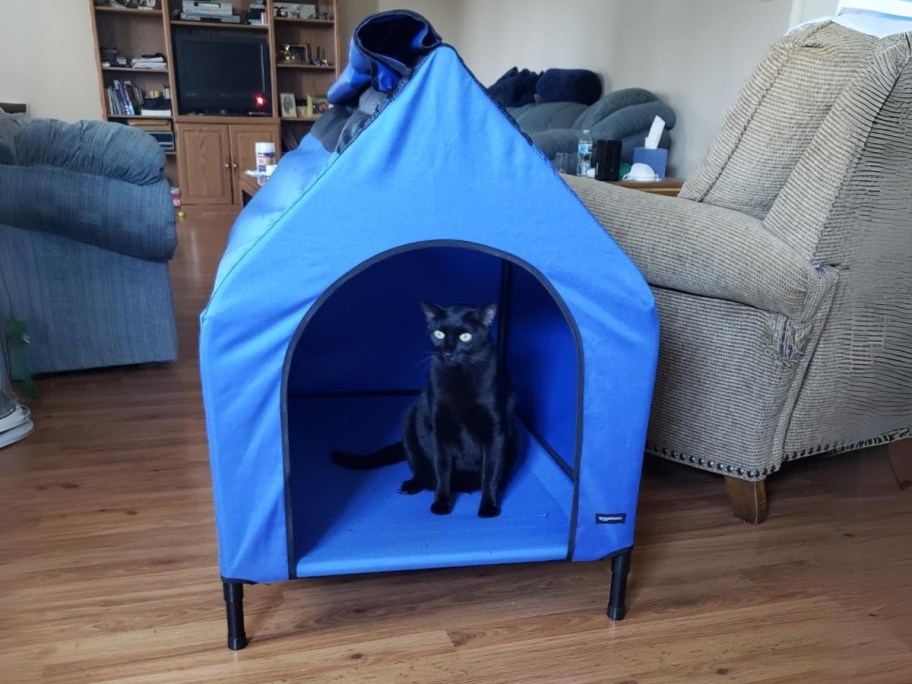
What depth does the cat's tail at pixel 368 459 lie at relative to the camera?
1.56m

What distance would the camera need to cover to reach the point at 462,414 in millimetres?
1394

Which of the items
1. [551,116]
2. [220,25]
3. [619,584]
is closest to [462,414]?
[619,584]

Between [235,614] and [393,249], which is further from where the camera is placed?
[235,614]

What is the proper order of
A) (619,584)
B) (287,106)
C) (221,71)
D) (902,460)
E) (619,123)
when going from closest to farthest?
(619,584), (902,460), (619,123), (221,71), (287,106)

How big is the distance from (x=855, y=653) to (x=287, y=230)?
1.17 meters

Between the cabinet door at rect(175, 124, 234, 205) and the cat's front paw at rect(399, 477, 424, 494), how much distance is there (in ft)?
17.2

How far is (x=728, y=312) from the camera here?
150 centimetres

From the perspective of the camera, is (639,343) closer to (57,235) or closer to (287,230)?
(287,230)

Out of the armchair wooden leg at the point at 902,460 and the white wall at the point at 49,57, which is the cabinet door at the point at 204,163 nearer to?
the white wall at the point at 49,57

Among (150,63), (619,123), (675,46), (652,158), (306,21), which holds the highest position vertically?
(306,21)

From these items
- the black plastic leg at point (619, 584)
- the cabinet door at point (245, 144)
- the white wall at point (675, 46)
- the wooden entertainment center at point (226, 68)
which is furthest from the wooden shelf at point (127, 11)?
the black plastic leg at point (619, 584)

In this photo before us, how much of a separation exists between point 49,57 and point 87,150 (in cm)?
452

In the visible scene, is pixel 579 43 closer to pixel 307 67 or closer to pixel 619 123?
pixel 619 123

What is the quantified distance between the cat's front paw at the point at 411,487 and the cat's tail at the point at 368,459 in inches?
4.5
